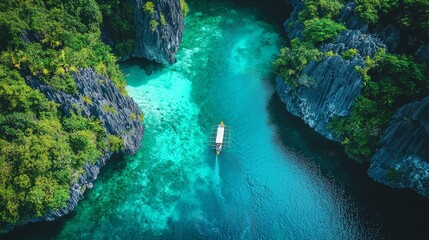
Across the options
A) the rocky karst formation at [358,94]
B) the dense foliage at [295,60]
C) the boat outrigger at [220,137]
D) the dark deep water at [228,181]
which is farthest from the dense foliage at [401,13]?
the boat outrigger at [220,137]

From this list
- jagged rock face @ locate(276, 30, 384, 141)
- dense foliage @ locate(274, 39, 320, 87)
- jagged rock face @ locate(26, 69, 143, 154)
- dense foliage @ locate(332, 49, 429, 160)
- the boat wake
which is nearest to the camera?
jagged rock face @ locate(26, 69, 143, 154)

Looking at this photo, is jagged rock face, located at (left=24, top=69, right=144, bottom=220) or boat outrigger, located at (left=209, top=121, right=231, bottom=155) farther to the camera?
boat outrigger, located at (left=209, top=121, right=231, bottom=155)

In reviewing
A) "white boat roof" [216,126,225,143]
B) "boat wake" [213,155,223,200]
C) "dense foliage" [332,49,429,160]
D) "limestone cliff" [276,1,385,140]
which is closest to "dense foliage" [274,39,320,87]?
"limestone cliff" [276,1,385,140]

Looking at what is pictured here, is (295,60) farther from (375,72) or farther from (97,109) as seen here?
(97,109)

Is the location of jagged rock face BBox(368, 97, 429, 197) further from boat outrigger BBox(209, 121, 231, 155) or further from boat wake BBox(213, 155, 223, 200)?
boat wake BBox(213, 155, 223, 200)

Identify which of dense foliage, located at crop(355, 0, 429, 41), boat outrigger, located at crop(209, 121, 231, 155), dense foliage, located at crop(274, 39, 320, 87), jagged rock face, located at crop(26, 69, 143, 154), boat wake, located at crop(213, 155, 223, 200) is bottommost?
boat wake, located at crop(213, 155, 223, 200)

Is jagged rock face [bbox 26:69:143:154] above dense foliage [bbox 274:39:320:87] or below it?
below

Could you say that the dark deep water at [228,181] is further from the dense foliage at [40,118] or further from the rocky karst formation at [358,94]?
the dense foliage at [40,118]
